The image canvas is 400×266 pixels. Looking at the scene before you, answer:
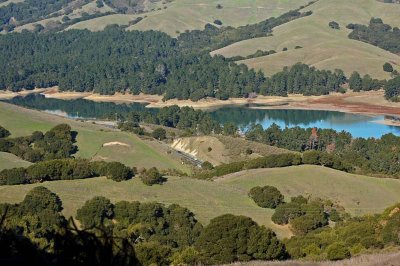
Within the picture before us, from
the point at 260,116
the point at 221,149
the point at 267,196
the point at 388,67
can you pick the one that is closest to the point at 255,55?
the point at 388,67

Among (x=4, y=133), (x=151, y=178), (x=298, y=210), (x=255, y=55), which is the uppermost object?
(x=151, y=178)

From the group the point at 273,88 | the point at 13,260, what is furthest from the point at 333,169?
the point at 273,88

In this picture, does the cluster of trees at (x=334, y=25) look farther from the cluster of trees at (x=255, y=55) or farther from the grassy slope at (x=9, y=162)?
the grassy slope at (x=9, y=162)

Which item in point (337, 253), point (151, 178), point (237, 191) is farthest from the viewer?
point (237, 191)

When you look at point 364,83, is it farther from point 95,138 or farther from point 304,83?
point 95,138

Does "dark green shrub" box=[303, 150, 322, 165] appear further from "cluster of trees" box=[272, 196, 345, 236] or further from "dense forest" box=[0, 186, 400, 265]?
"cluster of trees" box=[272, 196, 345, 236]

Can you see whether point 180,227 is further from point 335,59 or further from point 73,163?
point 335,59

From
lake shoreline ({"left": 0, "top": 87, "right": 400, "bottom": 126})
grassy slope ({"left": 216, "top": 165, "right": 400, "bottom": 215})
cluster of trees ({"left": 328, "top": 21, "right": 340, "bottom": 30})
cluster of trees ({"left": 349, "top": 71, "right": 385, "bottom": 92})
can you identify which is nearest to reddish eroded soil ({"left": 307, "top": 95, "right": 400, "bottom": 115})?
lake shoreline ({"left": 0, "top": 87, "right": 400, "bottom": 126})
